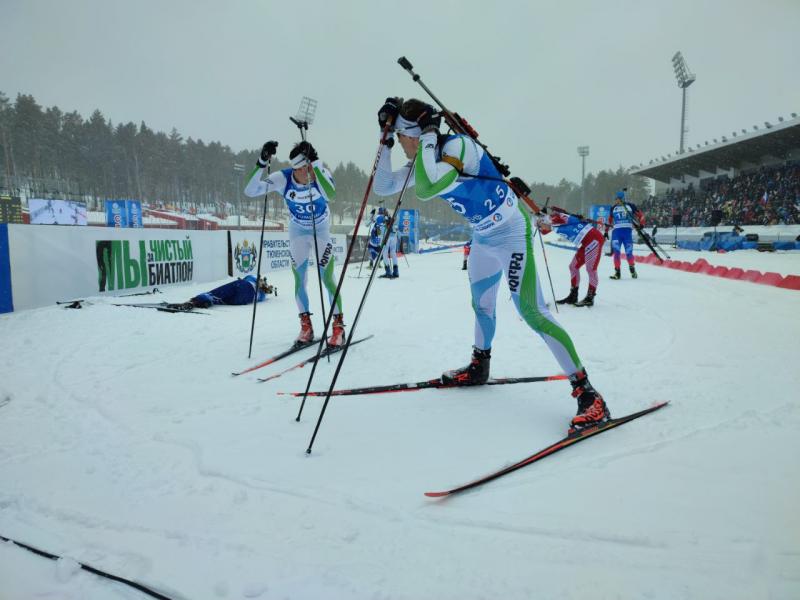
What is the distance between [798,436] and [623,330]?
2963 mm

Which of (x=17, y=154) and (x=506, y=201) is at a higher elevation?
(x=17, y=154)

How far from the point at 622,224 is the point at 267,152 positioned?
887 centimetres

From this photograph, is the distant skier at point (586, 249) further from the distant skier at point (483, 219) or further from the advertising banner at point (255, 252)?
the advertising banner at point (255, 252)

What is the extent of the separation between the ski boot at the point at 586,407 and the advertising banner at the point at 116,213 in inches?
1050

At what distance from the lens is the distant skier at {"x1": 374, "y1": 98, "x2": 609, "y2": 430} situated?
2.63m

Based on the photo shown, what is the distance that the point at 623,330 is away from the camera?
5285 mm

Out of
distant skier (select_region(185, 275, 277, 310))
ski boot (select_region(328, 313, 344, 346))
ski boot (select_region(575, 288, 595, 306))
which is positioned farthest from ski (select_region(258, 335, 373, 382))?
ski boot (select_region(575, 288, 595, 306))

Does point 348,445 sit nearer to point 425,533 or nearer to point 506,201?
point 425,533

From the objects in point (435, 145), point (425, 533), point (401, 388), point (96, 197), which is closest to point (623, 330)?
point (401, 388)

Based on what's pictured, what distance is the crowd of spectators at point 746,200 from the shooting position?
899 inches

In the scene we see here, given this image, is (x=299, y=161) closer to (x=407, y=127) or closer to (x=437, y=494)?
(x=407, y=127)

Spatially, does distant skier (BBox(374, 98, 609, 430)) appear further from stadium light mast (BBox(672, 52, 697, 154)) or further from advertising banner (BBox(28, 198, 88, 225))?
stadium light mast (BBox(672, 52, 697, 154))

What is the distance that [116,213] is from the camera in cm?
2341

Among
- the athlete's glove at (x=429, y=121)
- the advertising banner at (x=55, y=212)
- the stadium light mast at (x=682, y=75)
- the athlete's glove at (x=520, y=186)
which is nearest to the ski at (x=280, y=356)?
the athlete's glove at (x=429, y=121)
